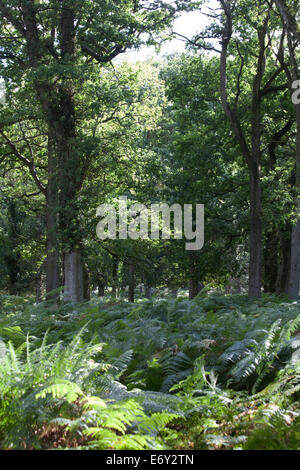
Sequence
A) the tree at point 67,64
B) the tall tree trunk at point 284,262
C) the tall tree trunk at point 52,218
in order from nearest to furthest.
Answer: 1. the tree at point 67,64
2. the tall tree trunk at point 52,218
3. the tall tree trunk at point 284,262

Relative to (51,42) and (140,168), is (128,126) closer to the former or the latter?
(140,168)

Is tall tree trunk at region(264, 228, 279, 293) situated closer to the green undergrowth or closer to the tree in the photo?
the tree

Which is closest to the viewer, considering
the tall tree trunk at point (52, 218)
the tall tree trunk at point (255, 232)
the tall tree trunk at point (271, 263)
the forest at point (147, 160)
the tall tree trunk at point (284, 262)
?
the forest at point (147, 160)

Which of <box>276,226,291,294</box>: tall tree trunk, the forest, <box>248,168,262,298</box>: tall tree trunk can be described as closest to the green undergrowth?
the forest

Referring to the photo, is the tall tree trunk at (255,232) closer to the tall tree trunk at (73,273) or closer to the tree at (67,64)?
the tree at (67,64)

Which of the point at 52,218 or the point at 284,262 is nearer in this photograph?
the point at 52,218

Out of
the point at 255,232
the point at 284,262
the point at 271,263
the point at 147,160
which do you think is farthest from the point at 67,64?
the point at 271,263

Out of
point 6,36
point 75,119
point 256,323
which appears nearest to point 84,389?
point 256,323

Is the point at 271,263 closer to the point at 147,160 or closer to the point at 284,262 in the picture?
the point at 284,262

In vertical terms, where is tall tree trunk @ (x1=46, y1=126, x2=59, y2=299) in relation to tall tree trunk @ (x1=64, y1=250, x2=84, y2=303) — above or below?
above

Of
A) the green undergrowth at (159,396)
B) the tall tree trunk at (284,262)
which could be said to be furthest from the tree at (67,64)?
the green undergrowth at (159,396)

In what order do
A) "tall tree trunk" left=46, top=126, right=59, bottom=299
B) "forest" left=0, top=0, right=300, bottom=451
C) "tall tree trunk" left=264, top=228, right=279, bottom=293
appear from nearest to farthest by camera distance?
"forest" left=0, top=0, right=300, bottom=451, "tall tree trunk" left=46, top=126, right=59, bottom=299, "tall tree trunk" left=264, top=228, right=279, bottom=293

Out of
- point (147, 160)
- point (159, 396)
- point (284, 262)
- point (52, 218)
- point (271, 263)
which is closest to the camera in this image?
point (159, 396)

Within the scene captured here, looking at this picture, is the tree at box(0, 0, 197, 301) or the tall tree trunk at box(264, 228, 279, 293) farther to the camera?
the tall tree trunk at box(264, 228, 279, 293)
